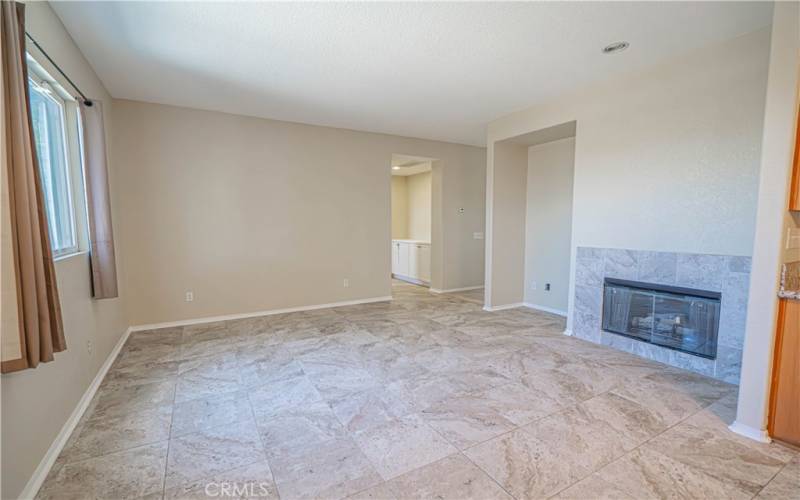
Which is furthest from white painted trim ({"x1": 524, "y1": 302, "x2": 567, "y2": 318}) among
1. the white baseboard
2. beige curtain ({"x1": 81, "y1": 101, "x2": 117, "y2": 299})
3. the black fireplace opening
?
beige curtain ({"x1": 81, "y1": 101, "x2": 117, "y2": 299})

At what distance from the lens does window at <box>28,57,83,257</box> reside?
7.79 ft

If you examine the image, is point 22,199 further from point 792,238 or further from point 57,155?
point 792,238

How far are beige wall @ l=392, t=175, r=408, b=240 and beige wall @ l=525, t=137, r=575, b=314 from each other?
4.11m

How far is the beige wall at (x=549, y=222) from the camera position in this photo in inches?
194

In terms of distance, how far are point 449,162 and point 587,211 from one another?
304cm

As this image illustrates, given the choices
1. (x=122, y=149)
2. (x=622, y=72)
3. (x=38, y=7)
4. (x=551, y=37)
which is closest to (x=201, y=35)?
(x=38, y=7)

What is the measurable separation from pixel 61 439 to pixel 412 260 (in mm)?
6120

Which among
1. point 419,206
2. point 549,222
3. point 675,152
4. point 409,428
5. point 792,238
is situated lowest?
point 409,428

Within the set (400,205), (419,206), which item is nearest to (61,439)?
(419,206)

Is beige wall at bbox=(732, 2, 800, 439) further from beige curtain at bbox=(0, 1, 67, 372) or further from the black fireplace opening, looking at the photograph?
beige curtain at bbox=(0, 1, 67, 372)

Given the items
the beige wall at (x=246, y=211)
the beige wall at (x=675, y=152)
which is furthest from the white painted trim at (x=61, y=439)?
the beige wall at (x=675, y=152)

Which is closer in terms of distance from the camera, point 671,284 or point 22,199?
point 22,199

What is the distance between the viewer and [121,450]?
202cm

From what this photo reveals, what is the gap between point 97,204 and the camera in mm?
2965
